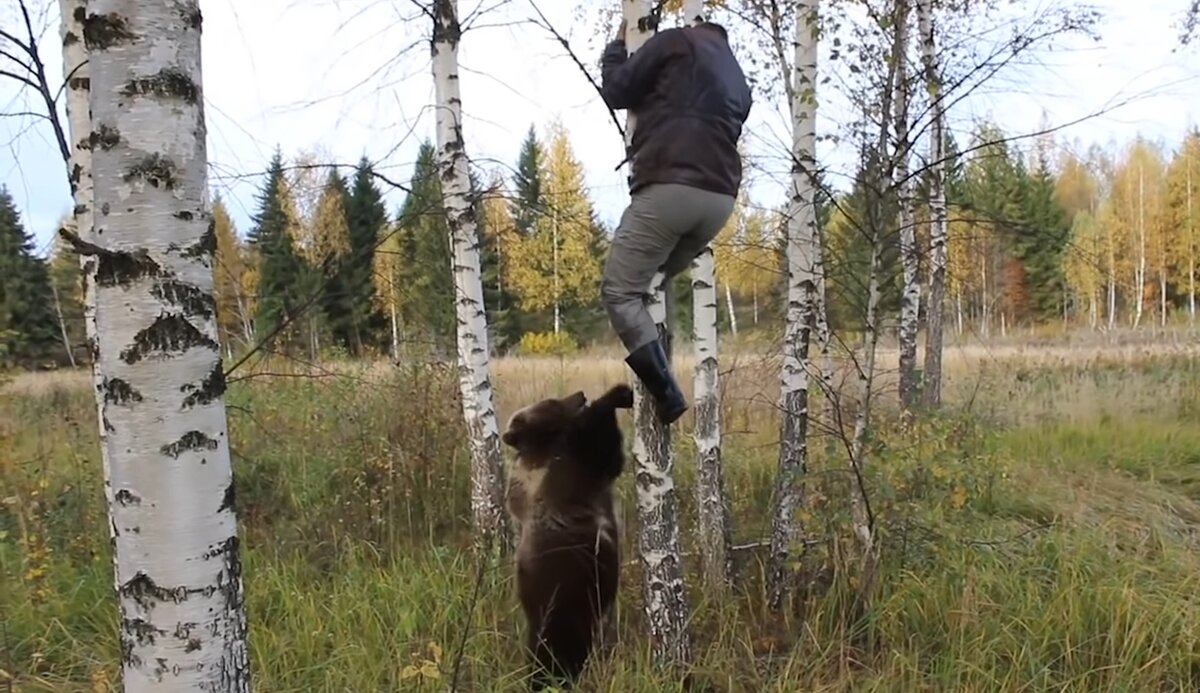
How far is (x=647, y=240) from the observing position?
11.4ft

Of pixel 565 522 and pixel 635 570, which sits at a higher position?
pixel 565 522

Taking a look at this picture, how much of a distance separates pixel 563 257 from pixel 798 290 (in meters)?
25.1

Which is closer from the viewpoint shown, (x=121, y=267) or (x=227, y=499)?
(x=121, y=267)

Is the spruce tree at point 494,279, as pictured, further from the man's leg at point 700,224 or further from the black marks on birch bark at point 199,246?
the black marks on birch bark at point 199,246

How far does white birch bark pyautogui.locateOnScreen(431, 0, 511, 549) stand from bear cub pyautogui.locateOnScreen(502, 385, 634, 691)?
1517mm

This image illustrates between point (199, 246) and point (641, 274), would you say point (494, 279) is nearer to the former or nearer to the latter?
point (641, 274)

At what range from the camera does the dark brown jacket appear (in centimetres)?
330

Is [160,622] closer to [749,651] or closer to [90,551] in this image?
[749,651]

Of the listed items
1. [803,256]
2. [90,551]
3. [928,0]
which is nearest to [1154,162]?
[928,0]

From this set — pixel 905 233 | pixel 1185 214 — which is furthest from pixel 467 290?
pixel 1185 214

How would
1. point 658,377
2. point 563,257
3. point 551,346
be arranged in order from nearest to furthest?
1. point 658,377
2. point 551,346
3. point 563,257

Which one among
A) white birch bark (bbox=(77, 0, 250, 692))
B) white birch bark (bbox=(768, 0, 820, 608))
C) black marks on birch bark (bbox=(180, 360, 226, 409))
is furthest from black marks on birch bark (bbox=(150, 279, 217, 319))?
white birch bark (bbox=(768, 0, 820, 608))

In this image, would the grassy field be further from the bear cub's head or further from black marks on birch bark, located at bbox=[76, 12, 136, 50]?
black marks on birch bark, located at bbox=[76, 12, 136, 50]

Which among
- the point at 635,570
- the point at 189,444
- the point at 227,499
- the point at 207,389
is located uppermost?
the point at 207,389
